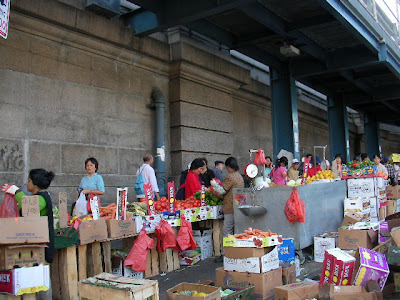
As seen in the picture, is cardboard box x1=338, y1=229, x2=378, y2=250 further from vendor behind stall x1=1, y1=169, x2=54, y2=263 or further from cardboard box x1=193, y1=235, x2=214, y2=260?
vendor behind stall x1=1, y1=169, x2=54, y2=263

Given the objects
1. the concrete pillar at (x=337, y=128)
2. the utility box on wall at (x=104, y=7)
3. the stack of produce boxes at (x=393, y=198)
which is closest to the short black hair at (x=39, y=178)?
the utility box on wall at (x=104, y=7)

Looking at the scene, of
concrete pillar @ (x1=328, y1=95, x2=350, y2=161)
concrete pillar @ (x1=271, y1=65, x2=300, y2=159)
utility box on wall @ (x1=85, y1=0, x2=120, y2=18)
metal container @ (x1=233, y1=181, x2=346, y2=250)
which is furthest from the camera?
concrete pillar @ (x1=328, y1=95, x2=350, y2=161)

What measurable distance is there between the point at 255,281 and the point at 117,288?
1791mm

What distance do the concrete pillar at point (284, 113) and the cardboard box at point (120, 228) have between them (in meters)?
7.35

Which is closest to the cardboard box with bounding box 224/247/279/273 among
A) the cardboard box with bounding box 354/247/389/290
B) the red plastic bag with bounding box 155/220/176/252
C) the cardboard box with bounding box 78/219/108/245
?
the cardboard box with bounding box 354/247/389/290

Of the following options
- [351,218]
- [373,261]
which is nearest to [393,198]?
[351,218]

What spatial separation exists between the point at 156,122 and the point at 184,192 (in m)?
2.24

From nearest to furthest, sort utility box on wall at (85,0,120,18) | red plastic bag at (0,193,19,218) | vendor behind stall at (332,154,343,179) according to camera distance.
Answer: red plastic bag at (0,193,19,218) → utility box on wall at (85,0,120,18) → vendor behind stall at (332,154,343,179)

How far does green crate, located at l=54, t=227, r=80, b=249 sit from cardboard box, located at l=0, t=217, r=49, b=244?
2.33 ft

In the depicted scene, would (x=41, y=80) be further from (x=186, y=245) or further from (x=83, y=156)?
(x=186, y=245)

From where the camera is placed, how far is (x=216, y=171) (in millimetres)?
8969

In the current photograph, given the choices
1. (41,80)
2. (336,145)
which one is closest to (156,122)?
(41,80)

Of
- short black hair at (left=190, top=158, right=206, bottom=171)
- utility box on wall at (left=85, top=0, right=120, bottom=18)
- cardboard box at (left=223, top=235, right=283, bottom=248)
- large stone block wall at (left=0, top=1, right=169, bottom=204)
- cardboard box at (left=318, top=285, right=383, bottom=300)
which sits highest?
utility box on wall at (left=85, top=0, right=120, bottom=18)

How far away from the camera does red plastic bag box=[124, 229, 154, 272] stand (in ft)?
18.6
